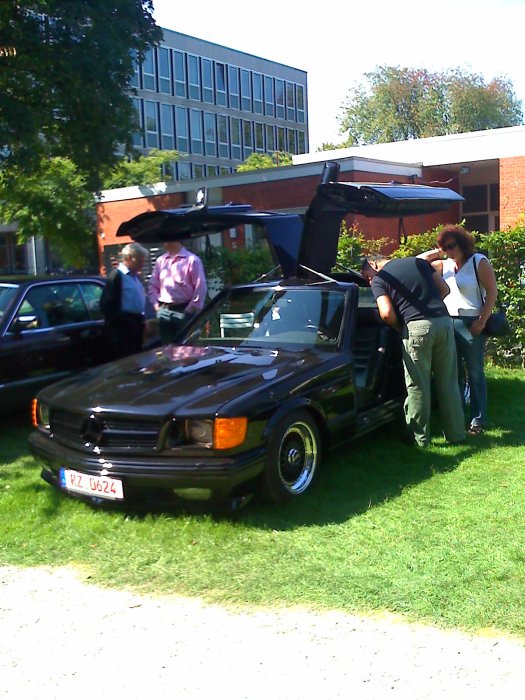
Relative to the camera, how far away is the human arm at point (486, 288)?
22.4 ft

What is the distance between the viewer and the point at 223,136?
6153 cm

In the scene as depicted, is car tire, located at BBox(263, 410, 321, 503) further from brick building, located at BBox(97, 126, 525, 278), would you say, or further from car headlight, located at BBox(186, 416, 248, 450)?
brick building, located at BBox(97, 126, 525, 278)

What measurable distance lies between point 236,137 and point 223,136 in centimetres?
154

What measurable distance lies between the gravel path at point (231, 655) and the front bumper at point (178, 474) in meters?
0.84

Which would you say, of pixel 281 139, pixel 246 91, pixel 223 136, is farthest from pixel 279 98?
pixel 223 136

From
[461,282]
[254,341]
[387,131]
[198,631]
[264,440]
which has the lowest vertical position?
[198,631]

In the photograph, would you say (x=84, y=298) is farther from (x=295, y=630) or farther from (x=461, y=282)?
(x=295, y=630)

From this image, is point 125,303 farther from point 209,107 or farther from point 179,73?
point 209,107

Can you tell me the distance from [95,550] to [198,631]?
1287mm

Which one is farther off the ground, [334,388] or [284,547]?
[334,388]

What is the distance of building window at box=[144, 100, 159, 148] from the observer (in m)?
55.7

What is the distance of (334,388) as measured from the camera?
5828 millimetres

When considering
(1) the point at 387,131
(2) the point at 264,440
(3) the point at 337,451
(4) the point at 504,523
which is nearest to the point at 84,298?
(3) the point at 337,451

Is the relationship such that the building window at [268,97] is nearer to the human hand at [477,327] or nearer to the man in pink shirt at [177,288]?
the man in pink shirt at [177,288]
